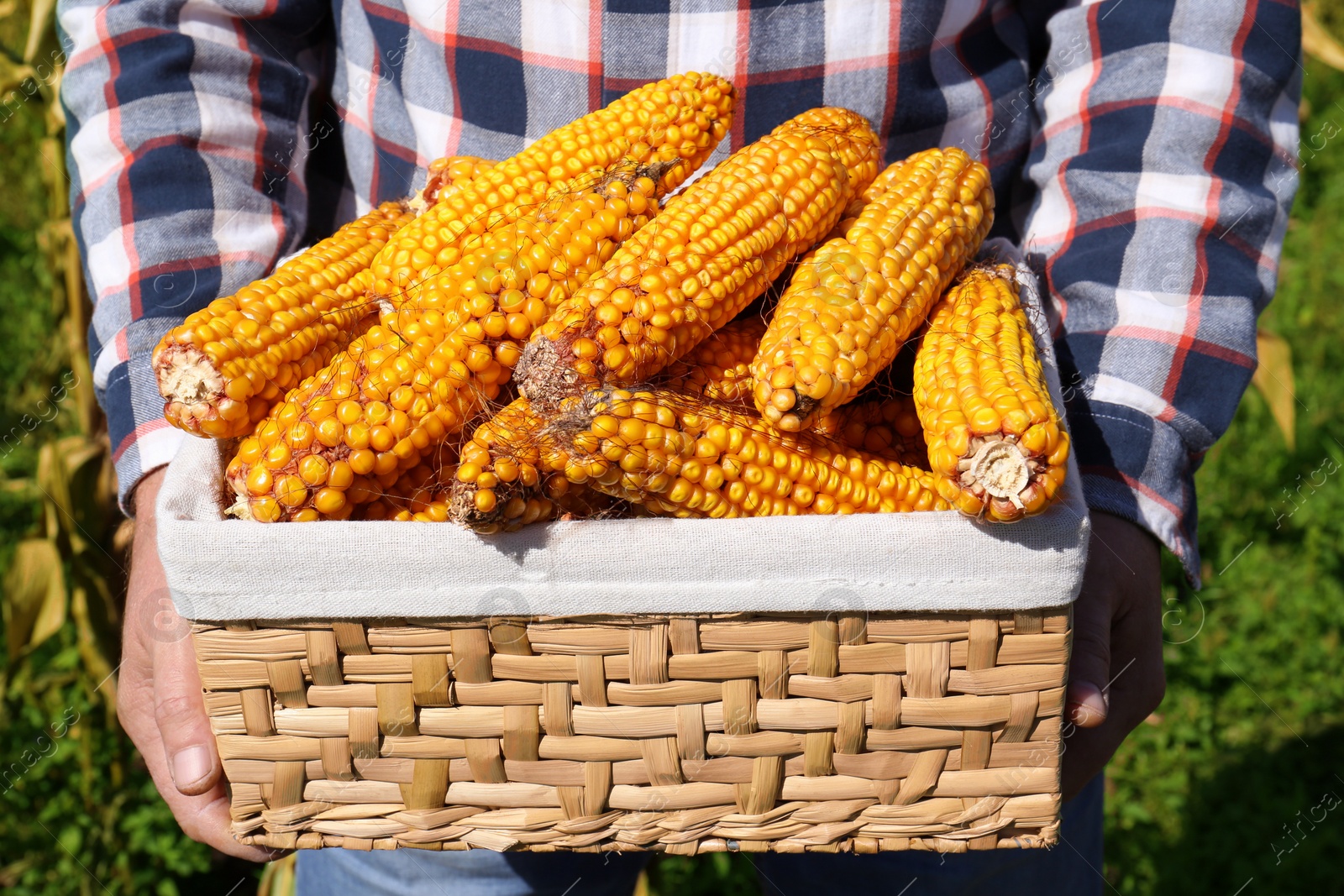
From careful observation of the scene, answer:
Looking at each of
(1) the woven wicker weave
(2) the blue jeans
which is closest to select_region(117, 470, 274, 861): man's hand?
(1) the woven wicker weave

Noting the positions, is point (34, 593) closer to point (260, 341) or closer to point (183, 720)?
point (183, 720)

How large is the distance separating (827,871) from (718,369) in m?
1.01

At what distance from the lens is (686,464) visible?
1038mm

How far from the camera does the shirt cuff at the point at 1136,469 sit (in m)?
1.37

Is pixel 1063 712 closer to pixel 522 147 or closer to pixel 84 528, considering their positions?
pixel 522 147

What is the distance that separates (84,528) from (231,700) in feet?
4.29

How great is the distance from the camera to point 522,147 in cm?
159

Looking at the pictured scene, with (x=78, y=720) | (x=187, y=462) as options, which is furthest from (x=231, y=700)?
(x=78, y=720)

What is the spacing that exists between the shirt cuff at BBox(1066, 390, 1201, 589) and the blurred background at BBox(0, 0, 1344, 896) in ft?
4.37

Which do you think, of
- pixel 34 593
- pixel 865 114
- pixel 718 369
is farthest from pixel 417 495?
pixel 34 593

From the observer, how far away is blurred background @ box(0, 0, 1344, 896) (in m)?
2.16

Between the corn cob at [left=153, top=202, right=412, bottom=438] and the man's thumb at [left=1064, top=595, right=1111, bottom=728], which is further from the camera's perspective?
the man's thumb at [left=1064, top=595, right=1111, bottom=728]

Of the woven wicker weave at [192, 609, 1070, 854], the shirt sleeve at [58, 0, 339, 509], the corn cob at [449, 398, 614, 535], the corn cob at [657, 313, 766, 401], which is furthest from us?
the shirt sleeve at [58, 0, 339, 509]

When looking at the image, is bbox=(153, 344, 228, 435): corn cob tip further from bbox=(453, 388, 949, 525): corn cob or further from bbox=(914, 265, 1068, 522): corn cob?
bbox=(914, 265, 1068, 522): corn cob
